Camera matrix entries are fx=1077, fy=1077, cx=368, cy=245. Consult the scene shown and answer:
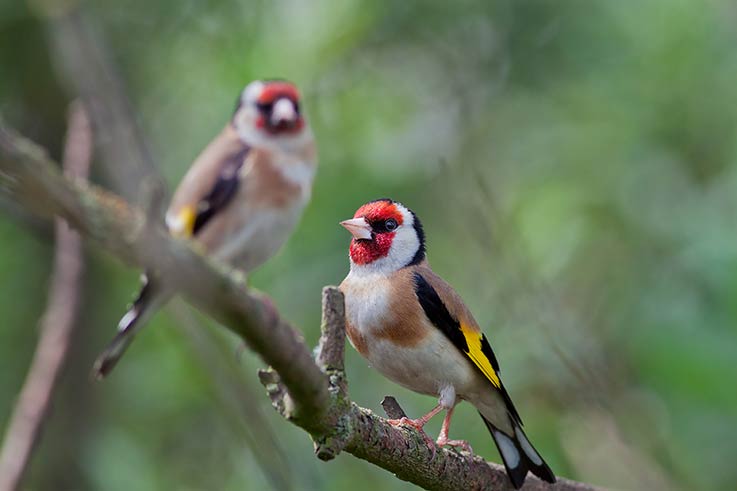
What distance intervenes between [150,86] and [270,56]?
1.62m

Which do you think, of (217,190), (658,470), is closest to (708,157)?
(658,470)

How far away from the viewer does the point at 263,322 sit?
2.01 m

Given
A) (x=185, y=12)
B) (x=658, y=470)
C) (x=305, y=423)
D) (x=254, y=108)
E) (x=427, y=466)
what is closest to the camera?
(x=305, y=423)

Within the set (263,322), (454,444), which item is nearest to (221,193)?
(454,444)

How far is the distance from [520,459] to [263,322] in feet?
6.68

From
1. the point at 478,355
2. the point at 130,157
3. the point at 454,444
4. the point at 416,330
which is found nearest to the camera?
the point at 130,157

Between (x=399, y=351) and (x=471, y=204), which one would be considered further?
(x=471, y=204)

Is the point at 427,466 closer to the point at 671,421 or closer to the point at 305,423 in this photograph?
the point at 305,423

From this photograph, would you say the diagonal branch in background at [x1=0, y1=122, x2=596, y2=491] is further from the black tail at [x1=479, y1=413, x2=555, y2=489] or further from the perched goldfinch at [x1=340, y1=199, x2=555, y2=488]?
the perched goldfinch at [x1=340, y1=199, x2=555, y2=488]

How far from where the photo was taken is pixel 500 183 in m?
7.46

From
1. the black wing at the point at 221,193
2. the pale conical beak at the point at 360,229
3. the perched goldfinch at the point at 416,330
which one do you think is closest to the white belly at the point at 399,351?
the perched goldfinch at the point at 416,330

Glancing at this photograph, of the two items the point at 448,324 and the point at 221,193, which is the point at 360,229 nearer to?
the point at 448,324

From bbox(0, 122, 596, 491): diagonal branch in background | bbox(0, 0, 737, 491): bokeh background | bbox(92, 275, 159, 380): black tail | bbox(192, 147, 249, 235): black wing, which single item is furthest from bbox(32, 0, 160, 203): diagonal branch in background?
bbox(0, 0, 737, 491): bokeh background

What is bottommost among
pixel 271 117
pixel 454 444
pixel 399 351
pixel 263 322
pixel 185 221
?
pixel 454 444
